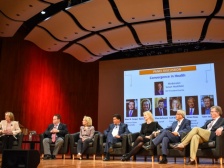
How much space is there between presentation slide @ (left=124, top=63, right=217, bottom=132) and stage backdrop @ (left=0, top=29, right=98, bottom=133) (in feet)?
6.06

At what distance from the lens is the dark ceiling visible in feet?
21.4

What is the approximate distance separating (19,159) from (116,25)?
6.14 metres

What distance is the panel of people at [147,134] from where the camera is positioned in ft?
14.8

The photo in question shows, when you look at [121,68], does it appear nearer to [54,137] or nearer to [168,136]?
[54,137]

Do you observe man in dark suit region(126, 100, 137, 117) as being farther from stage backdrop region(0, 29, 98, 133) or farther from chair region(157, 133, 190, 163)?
chair region(157, 133, 190, 163)

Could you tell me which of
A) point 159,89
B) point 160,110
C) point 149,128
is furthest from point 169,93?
point 149,128

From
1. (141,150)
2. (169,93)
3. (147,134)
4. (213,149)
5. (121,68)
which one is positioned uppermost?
(121,68)

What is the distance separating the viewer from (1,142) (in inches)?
232

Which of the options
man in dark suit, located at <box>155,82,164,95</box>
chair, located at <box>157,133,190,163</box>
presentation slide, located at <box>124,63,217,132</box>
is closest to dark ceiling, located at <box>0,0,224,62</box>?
presentation slide, located at <box>124,63,217,132</box>

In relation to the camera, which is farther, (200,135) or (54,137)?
(54,137)

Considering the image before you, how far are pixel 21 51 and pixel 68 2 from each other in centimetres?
253

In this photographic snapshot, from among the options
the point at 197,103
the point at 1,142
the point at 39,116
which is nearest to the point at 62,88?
the point at 39,116

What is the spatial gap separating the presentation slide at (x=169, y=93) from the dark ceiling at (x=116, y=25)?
3.09 feet

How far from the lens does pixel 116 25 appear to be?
763 cm
